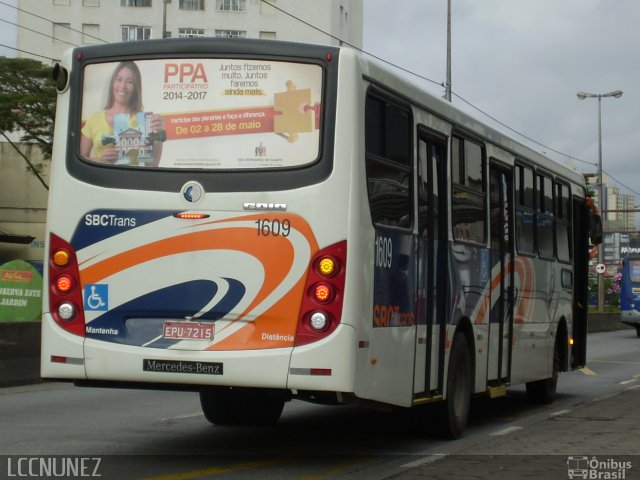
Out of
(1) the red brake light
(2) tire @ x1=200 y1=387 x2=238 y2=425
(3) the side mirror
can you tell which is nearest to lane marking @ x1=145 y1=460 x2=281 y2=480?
(1) the red brake light

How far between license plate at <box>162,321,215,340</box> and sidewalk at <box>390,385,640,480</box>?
1718 millimetres

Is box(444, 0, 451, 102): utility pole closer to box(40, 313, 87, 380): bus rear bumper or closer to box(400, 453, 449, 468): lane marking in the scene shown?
box(400, 453, 449, 468): lane marking

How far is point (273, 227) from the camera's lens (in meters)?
9.05

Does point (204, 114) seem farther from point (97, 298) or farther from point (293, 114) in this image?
point (97, 298)

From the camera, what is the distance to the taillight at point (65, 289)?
930 cm

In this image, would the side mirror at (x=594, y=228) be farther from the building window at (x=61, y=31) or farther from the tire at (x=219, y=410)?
the building window at (x=61, y=31)

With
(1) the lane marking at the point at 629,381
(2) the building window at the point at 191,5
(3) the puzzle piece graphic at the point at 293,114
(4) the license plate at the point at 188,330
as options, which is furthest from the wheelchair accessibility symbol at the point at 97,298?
(2) the building window at the point at 191,5

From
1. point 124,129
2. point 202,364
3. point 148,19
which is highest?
point 148,19

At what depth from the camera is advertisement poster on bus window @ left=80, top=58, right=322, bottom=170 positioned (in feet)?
30.0

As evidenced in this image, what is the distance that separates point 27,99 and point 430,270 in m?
38.7

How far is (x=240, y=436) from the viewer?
37.8ft

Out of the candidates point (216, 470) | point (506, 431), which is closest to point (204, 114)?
point (216, 470)

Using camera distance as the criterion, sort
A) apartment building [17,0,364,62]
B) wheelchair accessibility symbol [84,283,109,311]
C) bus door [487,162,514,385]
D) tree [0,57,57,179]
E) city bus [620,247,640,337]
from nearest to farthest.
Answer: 1. wheelchair accessibility symbol [84,283,109,311]
2. bus door [487,162,514,385]
3. city bus [620,247,640,337]
4. tree [0,57,57,179]
5. apartment building [17,0,364,62]

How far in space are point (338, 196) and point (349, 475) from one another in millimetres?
2053
